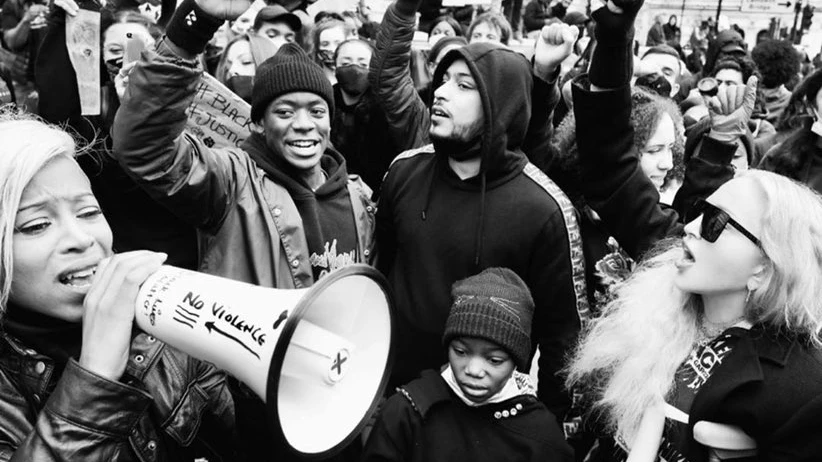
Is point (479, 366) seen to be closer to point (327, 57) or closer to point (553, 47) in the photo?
point (553, 47)

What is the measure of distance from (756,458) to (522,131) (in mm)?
1524

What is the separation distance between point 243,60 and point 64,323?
3.00 m

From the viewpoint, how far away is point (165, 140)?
2004mm

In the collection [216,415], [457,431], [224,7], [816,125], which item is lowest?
[457,431]

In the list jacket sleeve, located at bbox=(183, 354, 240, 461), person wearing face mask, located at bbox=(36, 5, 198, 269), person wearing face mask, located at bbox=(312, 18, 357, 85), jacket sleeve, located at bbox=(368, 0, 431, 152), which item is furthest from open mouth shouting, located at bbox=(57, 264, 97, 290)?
person wearing face mask, located at bbox=(312, 18, 357, 85)

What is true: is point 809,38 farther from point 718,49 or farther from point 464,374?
point 464,374

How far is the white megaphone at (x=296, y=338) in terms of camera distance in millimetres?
1417

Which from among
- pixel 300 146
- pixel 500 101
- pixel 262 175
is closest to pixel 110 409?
pixel 262 175

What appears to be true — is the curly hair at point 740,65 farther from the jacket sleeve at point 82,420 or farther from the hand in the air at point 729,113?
the jacket sleeve at point 82,420

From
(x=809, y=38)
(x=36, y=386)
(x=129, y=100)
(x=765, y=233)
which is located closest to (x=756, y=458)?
(x=765, y=233)

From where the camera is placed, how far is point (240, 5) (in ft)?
6.16

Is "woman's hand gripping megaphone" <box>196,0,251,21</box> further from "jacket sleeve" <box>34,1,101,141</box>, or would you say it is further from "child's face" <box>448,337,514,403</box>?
"jacket sleeve" <box>34,1,101,141</box>

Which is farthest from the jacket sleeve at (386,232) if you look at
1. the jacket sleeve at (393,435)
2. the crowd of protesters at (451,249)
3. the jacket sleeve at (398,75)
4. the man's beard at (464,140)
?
the jacket sleeve at (393,435)

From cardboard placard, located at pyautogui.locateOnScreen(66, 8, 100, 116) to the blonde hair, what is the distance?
76.0 inches
